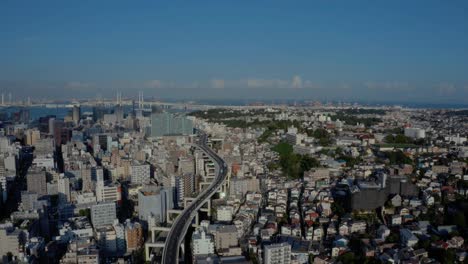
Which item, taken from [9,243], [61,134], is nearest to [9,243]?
[9,243]

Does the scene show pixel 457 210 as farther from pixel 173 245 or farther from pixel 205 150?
pixel 205 150

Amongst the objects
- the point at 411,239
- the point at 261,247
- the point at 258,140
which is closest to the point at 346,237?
the point at 411,239

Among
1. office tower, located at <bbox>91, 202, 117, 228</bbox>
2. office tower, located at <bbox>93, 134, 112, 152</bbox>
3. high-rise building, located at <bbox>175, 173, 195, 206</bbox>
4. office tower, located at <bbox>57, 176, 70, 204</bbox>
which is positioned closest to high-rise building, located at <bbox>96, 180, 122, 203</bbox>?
office tower, located at <bbox>57, 176, 70, 204</bbox>

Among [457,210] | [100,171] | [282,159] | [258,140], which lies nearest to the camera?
[457,210]

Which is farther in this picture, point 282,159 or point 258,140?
point 258,140

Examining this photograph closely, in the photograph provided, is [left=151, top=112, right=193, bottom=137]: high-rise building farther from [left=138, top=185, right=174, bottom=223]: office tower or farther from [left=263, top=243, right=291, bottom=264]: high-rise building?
[left=263, top=243, right=291, bottom=264]: high-rise building

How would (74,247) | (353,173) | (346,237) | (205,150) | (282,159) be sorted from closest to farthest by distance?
(74,247), (346,237), (353,173), (282,159), (205,150)

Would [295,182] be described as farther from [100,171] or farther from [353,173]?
[100,171]
